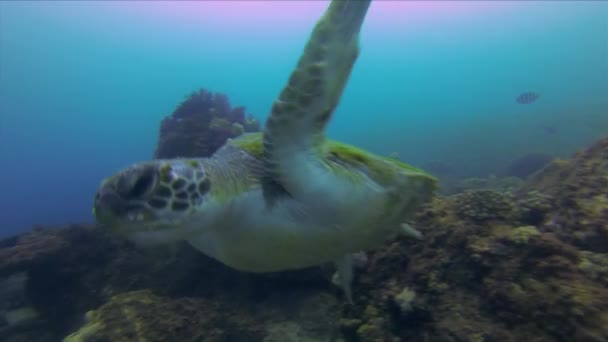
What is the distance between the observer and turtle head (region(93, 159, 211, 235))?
5.24 feet

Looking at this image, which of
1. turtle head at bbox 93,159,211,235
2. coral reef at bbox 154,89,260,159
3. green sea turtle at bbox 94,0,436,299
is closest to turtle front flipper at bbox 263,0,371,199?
green sea turtle at bbox 94,0,436,299

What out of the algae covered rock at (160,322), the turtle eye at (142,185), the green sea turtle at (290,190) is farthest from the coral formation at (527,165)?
the turtle eye at (142,185)

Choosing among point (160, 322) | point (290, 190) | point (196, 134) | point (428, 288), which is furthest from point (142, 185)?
point (196, 134)

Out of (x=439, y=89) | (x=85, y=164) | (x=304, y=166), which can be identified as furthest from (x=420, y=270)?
(x=439, y=89)

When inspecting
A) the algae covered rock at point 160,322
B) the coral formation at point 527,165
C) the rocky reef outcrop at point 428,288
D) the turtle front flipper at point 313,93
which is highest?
the coral formation at point 527,165

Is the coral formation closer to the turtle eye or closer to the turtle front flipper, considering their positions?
the turtle front flipper

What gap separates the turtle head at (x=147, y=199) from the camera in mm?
1597

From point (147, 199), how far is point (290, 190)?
0.80 m

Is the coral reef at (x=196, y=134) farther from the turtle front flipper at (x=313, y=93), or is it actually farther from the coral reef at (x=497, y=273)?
the turtle front flipper at (x=313, y=93)

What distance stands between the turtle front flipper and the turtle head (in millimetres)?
510

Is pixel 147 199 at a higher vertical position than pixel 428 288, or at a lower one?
higher

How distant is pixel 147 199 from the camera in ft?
5.33

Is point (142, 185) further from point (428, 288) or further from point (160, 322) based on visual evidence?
point (428, 288)

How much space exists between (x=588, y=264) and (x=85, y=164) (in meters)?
67.7
